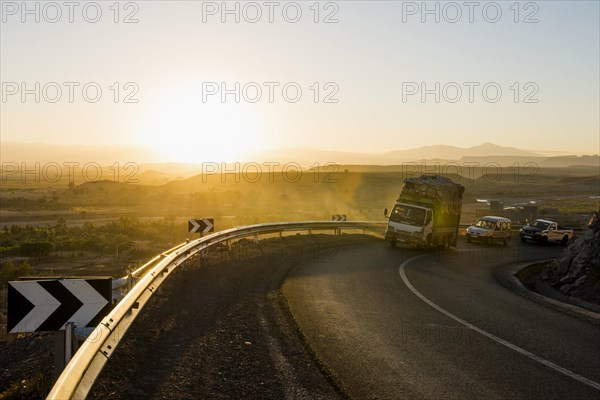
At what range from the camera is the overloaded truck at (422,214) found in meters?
30.6

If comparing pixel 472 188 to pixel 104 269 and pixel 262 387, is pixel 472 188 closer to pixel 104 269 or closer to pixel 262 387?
pixel 104 269

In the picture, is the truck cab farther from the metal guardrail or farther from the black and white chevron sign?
the black and white chevron sign

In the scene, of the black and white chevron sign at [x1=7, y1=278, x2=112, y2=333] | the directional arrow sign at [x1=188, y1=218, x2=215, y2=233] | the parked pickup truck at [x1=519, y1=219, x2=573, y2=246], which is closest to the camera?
the black and white chevron sign at [x1=7, y1=278, x2=112, y2=333]

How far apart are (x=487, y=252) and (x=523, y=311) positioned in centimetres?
2000

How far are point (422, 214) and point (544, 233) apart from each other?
43.0ft

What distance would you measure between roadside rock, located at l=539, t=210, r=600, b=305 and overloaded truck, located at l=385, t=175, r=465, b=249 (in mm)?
10065

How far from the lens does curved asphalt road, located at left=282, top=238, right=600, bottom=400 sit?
770 cm

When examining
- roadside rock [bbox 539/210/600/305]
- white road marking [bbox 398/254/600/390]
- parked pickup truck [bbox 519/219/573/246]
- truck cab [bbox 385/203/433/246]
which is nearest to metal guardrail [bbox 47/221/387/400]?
white road marking [bbox 398/254/600/390]

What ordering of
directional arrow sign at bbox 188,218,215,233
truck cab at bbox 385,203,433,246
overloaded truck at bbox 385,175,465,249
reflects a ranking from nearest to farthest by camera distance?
directional arrow sign at bbox 188,218,215,233 → truck cab at bbox 385,203,433,246 → overloaded truck at bbox 385,175,465,249

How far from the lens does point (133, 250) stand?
1126 inches

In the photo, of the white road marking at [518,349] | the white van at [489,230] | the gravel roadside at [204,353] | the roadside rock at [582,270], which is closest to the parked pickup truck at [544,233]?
the white van at [489,230]

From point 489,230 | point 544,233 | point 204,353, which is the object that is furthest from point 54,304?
point 544,233

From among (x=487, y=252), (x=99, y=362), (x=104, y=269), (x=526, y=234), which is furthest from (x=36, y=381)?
(x=526, y=234)

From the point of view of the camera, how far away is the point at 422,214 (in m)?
30.8
